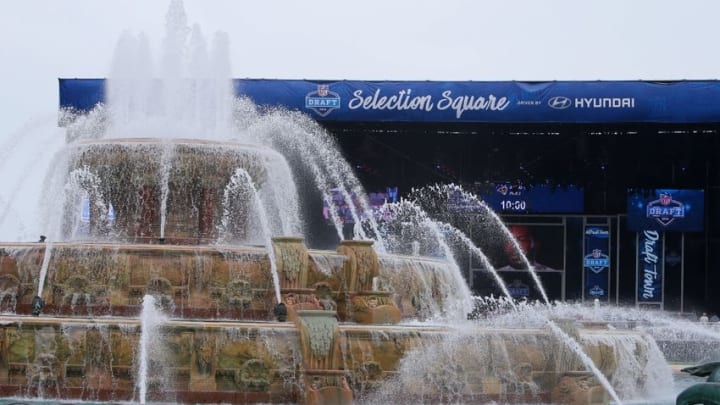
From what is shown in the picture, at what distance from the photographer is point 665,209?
4866 cm

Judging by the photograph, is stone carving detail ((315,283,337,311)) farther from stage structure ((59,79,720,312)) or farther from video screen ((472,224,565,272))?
video screen ((472,224,565,272))

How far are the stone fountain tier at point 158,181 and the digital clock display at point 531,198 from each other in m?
26.1

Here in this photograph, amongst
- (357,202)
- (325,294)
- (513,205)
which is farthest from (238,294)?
(513,205)

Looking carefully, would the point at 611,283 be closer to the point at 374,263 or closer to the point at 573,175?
the point at 573,175

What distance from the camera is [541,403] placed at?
18625 millimetres

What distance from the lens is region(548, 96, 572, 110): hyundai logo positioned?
154 feet

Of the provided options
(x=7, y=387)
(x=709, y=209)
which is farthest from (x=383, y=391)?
(x=709, y=209)

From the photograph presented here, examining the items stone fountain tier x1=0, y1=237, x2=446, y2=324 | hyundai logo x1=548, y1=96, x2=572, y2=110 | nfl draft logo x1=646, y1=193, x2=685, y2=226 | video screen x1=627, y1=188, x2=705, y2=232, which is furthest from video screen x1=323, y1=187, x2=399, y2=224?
stone fountain tier x1=0, y1=237, x2=446, y2=324

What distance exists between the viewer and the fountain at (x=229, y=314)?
17.3m

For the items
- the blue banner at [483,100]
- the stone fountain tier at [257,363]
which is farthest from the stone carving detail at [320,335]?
the blue banner at [483,100]

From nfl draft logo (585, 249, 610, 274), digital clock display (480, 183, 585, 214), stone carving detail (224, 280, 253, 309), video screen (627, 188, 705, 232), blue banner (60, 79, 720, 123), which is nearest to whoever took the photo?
stone carving detail (224, 280, 253, 309)

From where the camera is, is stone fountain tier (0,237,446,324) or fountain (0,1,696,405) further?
stone fountain tier (0,237,446,324)

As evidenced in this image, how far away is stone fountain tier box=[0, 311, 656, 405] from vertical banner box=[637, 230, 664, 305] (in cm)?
3147

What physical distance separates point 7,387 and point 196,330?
2.40 m
